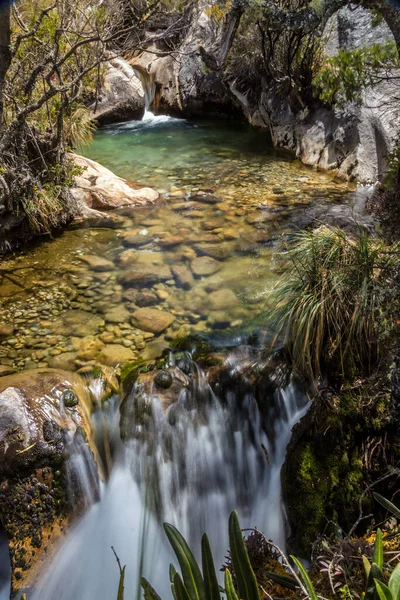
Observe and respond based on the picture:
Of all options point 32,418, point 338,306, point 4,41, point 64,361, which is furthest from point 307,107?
point 32,418

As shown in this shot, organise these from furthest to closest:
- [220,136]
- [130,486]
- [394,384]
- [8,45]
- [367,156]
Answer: [220,136] < [367,156] < [8,45] < [130,486] < [394,384]

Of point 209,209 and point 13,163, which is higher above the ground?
point 13,163

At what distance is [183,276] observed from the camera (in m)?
5.41

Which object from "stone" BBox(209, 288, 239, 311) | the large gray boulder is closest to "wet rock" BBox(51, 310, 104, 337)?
"stone" BBox(209, 288, 239, 311)

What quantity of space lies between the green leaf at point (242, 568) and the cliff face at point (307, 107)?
5016mm

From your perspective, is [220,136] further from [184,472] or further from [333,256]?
[184,472]

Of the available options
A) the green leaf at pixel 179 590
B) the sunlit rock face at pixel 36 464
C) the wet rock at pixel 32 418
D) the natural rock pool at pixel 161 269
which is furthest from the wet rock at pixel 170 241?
the green leaf at pixel 179 590

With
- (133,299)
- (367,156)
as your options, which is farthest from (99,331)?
(367,156)

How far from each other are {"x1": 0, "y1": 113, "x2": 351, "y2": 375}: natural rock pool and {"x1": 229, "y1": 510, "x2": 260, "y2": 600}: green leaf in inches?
90.6

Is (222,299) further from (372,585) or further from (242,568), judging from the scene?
(372,585)

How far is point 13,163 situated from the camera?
544 cm

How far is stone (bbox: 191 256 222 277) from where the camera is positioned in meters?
5.45

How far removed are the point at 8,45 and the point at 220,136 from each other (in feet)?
24.8

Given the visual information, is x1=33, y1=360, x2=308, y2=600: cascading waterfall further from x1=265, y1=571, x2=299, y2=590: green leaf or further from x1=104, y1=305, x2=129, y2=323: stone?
x1=265, y1=571, x2=299, y2=590: green leaf
